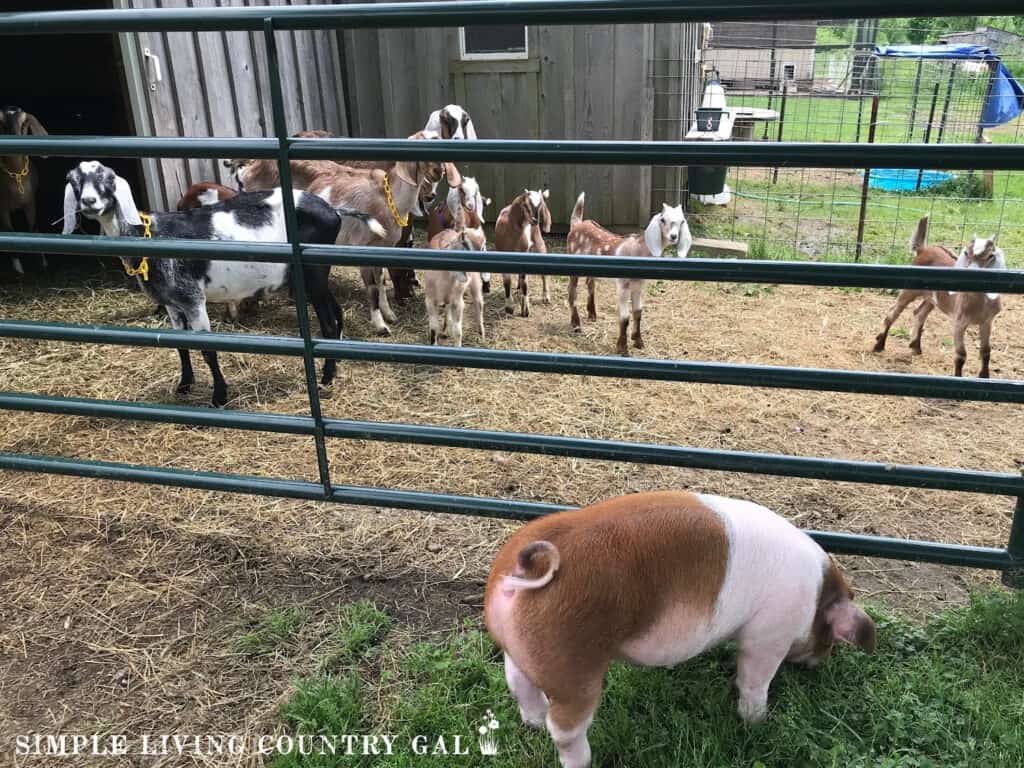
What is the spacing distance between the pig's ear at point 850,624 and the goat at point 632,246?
10.4 feet

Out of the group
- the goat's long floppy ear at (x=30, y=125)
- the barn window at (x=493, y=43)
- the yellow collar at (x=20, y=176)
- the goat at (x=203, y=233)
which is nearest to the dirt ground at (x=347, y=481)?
the goat at (x=203, y=233)

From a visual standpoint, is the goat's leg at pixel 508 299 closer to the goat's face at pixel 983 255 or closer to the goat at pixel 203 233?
the goat at pixel 203 233

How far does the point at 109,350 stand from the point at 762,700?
5076 mm

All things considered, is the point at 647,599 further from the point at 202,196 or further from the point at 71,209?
the point at 202,196

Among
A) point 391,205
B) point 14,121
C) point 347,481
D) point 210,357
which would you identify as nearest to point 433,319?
point 391,205

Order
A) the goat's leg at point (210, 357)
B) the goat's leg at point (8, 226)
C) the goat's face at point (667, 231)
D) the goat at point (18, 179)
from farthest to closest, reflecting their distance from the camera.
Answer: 1. the goat's leg at point (8, 226)
2. the goat at point (18, 179)
3. the goat's face at point (667, 231)
4. the goat's leg at point (210, 357)

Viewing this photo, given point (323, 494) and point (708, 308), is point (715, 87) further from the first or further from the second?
point (323, 494)

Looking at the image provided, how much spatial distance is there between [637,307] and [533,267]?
3.10 m

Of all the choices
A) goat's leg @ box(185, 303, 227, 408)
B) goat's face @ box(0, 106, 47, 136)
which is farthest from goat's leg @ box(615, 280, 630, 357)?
goat's face @ box(0, 106, 47, 136)

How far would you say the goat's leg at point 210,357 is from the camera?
454 centimetres

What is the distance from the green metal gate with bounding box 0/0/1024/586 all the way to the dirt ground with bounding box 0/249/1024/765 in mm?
294

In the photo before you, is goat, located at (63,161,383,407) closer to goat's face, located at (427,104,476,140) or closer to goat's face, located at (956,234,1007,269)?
goat's face, located at (427,104,476,140)

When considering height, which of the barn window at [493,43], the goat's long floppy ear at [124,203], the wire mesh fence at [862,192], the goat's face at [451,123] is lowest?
the wire mesh fence at [862,192]

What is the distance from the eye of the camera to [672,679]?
2.33 meters
